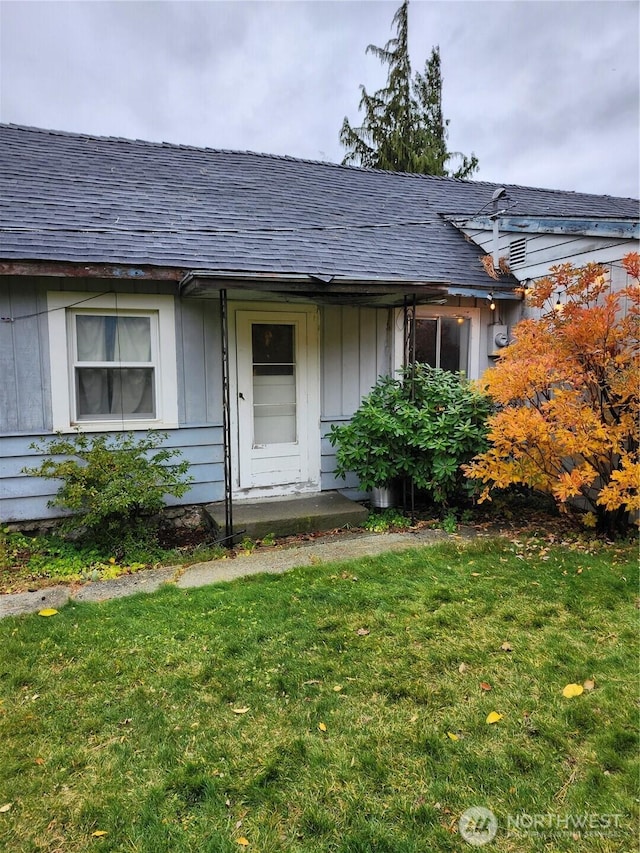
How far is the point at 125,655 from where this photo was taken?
279 cm

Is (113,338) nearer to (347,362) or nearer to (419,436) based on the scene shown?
(347,362)

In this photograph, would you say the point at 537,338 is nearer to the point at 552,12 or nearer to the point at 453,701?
the point at 453,701

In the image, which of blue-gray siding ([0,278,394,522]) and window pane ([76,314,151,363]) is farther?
window pane ([76,314,151,363])

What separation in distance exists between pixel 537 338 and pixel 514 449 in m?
1.01

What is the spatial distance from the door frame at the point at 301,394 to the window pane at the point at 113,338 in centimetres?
90

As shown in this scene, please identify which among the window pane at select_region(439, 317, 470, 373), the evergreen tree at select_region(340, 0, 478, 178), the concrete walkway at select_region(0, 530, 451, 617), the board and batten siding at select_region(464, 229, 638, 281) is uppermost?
the evergreen tree at select_region(340, 0, 478, 178)

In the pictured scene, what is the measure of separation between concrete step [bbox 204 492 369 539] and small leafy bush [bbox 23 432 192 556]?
58 centimetres

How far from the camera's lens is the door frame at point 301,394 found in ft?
18.3

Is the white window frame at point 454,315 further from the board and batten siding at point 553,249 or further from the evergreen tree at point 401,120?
the evergreen tree at point 401,120

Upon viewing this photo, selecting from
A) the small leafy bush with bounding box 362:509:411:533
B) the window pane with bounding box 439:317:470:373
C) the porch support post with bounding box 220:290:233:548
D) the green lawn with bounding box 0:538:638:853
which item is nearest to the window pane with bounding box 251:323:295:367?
the porch support post with bounding box 220:290:233:548

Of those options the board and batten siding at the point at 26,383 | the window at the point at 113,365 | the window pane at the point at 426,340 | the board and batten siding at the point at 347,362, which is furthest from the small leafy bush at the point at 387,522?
the board and batten siding at the point at 26,383

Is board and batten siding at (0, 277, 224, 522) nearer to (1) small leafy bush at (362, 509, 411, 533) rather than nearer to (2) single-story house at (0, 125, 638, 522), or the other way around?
(2) single-story house at (0, 125, 638, 522)

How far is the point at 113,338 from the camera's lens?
16.9 ft

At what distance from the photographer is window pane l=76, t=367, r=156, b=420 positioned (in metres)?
5.11
